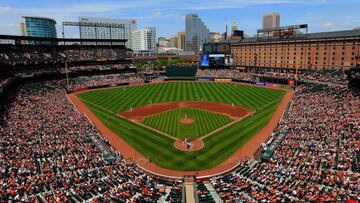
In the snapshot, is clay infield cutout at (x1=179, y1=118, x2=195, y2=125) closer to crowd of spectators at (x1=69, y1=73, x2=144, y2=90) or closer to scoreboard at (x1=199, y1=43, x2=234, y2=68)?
crowd of spectators at (x1=69, y1=73, x2=144, y2=90)

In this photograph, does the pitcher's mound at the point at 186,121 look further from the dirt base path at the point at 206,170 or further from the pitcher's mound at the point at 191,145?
the dirt base path at the point at 206,170

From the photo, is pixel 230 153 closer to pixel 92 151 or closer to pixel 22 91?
pixel 92 151

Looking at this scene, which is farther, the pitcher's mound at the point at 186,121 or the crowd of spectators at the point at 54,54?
the crowd of spectators at the point at 54,54

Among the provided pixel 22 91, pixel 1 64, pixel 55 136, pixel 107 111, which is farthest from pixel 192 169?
pixel 1 64

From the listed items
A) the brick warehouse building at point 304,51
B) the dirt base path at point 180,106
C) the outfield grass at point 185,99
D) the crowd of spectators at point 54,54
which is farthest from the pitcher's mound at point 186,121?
the brick warehouse building at point 304,51

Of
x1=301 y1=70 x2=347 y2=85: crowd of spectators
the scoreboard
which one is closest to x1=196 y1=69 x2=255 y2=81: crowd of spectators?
the scoreboard

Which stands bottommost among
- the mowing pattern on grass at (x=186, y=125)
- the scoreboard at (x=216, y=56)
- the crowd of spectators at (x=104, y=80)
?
the mowing pattern on grass at (x=186, y=125)
